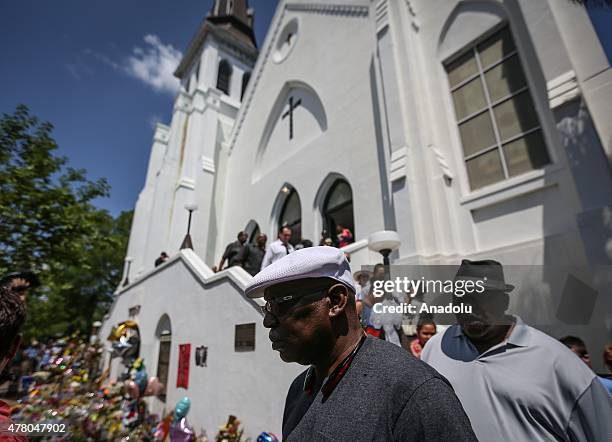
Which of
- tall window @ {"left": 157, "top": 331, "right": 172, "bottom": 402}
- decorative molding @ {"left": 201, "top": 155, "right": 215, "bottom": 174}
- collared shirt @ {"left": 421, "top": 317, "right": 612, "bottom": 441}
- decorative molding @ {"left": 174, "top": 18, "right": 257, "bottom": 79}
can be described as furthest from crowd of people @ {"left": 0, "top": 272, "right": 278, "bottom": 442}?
decorative molding @ {"left": 174, "top": 18, "right": 257, "bottom": 79}

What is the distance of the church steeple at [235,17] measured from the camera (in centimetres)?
2678

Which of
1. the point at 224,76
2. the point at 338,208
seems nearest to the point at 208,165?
the point at 338,208

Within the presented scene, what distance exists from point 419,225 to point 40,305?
2271 centimetres

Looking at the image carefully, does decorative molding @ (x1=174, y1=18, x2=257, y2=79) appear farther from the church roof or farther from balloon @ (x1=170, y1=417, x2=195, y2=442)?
balloon @ (x1=170, y1=417, x2=195, y2=442)

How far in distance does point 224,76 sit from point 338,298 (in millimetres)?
25768

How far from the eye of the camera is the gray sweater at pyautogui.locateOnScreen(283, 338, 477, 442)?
906 millimetres

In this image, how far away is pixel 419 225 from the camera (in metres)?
6.18

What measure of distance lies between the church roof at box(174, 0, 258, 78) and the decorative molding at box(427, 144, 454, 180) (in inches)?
880

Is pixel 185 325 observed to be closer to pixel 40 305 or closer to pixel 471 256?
pixel 471 256

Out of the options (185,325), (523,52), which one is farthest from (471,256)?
(185,325)

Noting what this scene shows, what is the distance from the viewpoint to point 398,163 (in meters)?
6.85

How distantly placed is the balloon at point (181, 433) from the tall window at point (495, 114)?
23.9 feet

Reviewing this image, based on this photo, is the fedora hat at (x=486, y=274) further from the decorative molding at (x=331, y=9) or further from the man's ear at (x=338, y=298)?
the decorative molding at (x=331, y=9)

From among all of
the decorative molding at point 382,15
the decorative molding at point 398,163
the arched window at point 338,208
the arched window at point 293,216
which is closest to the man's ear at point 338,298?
the decorative molding at point 398,163
